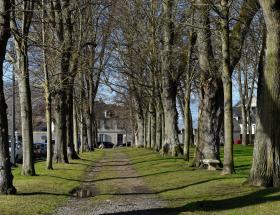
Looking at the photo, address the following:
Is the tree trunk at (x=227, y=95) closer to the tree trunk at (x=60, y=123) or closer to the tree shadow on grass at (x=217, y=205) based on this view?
the tree shadow on grass at (x=217, y=205)

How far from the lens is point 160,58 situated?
37594 mm

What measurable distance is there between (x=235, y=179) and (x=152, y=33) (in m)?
18.6

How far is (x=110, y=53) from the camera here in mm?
48062

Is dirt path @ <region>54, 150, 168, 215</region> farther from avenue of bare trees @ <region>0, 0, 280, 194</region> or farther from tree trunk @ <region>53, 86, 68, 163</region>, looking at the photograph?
tree trunk @ <region>53, 86, 68, 163</region>

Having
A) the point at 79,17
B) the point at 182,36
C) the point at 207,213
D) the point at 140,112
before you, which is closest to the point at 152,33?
the point at 182,36

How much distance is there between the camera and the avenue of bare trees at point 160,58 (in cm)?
1609

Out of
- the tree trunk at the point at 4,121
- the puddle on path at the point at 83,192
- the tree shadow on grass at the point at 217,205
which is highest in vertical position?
the tree trunk at the point at 4,121

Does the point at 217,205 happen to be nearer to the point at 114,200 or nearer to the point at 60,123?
the point at 114,200

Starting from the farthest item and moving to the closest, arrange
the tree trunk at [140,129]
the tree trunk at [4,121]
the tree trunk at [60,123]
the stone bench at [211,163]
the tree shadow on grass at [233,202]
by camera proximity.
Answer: the tree trunk at [140,129] → the tree trunk at [60,123] → the stone bench at [211,163] → the tree trunk at [4,121] → the tree shadow on grass at [233,202]

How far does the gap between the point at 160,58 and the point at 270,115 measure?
21.9 meters

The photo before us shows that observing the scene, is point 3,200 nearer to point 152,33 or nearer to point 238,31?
point 238,31

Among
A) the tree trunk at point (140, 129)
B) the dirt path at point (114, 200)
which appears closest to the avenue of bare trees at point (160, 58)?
the dirt path at point (114, 200)

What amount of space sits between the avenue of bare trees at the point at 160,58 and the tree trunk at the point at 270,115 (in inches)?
1.1

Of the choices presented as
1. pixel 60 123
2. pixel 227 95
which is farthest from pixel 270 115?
pixel 60 123
